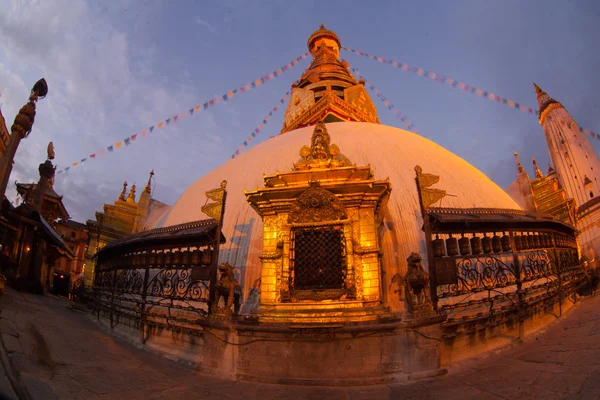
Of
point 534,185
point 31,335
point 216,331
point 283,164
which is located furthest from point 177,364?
point 534,185

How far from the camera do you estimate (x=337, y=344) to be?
190 inches

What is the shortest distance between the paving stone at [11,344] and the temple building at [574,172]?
16.8m

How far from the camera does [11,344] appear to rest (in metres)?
4.01

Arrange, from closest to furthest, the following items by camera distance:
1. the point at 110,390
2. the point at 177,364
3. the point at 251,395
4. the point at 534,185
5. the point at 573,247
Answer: the point at 110,390
the point at 251,395
the point at 177,364
the point at 573,247
the point at 534,185

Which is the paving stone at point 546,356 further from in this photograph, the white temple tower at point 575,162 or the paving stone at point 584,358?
the white temple tower at point 575,162

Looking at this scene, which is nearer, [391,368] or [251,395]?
[251,395]

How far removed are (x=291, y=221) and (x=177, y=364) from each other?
3.34 m

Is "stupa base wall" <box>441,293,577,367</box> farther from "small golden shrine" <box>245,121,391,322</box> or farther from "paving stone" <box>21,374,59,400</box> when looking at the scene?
"paving stone" <box>21,374,59,400</box>

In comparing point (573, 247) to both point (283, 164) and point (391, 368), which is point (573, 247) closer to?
point (391, 368)

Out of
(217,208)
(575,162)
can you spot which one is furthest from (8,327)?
(575,162)

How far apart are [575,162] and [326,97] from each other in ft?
83.7

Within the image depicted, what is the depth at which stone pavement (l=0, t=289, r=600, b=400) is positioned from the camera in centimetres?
354

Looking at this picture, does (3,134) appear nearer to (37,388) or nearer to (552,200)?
(37,388)

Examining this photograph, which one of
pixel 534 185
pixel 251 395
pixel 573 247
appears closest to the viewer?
pixel 251 395
